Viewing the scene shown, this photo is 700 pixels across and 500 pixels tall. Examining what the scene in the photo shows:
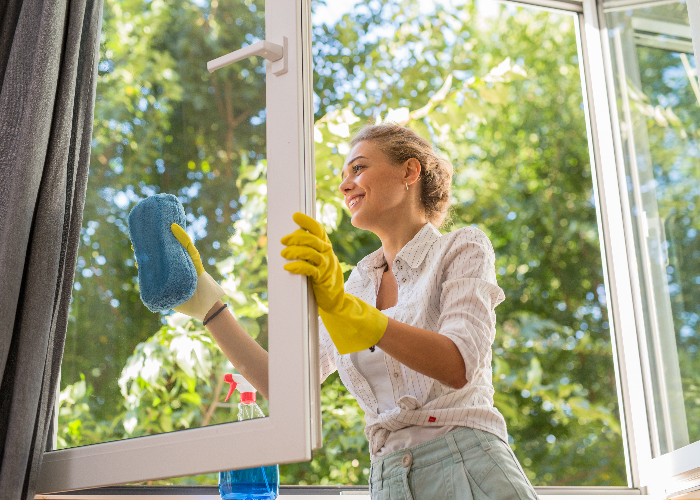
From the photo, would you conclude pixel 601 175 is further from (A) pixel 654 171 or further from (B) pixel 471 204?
(B) pixel 471 204

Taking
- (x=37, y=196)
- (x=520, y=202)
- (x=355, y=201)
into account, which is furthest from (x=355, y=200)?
(x=520, y=202)

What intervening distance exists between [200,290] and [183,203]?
152mm

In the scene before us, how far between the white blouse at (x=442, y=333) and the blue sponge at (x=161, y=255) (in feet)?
1.28

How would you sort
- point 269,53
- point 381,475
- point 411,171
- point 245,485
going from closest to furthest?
point 269,53 → point 381,475 → point 245,485 → point 411,171

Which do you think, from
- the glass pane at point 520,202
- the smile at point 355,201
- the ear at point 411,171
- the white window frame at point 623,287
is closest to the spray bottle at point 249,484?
the smile at point 355,201

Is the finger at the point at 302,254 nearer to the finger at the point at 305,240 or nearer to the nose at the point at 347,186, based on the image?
the finger at the point at 305,240

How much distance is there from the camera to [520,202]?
16.6 feet

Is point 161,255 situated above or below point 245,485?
above

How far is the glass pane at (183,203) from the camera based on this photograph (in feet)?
3.51

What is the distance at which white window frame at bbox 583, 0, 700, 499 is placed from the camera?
5.95 feet

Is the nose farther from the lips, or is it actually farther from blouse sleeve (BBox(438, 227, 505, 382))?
blouse sleeve (BBox(438, 227, 505, 382))

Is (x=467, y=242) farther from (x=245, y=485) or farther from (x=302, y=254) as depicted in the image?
(x=245, y=485)

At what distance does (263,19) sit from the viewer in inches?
44.1

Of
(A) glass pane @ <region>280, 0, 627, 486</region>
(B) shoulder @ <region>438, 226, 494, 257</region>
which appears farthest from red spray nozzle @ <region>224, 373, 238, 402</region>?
(A) glass pane @ <region>280, 0, 627, 486</region>
